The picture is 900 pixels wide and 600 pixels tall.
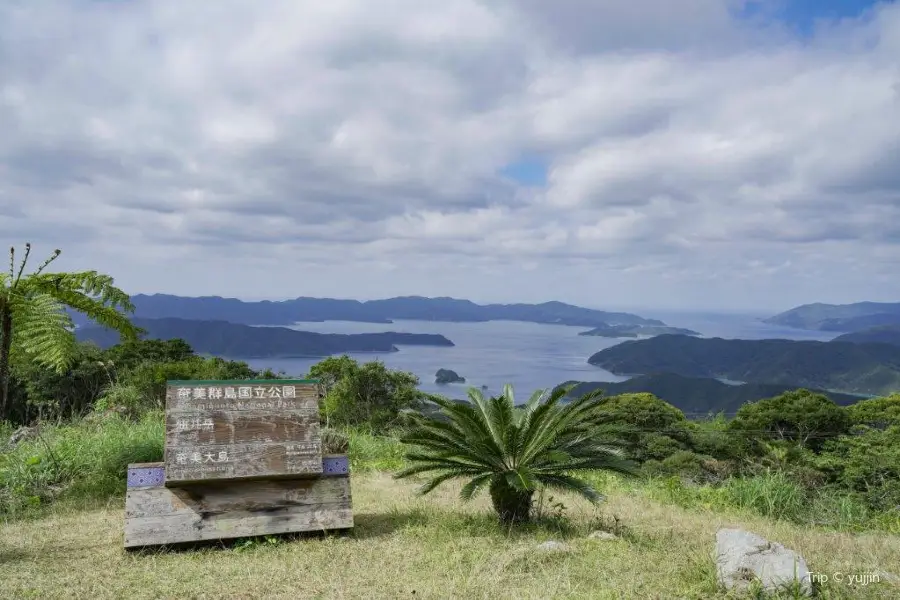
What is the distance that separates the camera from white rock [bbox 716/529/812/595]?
4934mm

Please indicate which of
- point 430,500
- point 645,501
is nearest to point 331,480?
point 430,500

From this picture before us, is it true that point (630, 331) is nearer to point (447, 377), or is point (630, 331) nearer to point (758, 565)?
point (447, 377)

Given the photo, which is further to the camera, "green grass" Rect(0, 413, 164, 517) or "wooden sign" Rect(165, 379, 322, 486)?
"green grass" Rect(0, 413, 164, 517)

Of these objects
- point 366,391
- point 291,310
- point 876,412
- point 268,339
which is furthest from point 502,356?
point 366,391

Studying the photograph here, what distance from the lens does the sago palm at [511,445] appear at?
6961 millimetres

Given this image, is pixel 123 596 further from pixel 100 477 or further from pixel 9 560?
pixel 100 477

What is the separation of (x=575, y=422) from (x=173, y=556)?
403 cm

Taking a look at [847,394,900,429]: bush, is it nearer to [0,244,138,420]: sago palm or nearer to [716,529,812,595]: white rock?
[716,529,812,595]: white rock

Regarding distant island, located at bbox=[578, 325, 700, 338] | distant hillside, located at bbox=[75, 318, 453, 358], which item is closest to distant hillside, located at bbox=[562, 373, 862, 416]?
distant hillside, located at bbox=[75, 318, 453, 358]

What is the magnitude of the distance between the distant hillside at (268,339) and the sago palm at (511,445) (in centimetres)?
8558

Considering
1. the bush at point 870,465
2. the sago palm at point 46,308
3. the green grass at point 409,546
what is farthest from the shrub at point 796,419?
the sago palm at point 46,308

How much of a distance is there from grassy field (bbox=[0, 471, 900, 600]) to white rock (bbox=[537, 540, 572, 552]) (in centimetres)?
7

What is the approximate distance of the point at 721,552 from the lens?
5.37 m

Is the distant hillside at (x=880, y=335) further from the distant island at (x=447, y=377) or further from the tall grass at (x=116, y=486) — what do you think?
the tall grass at (x=116, y=486)
